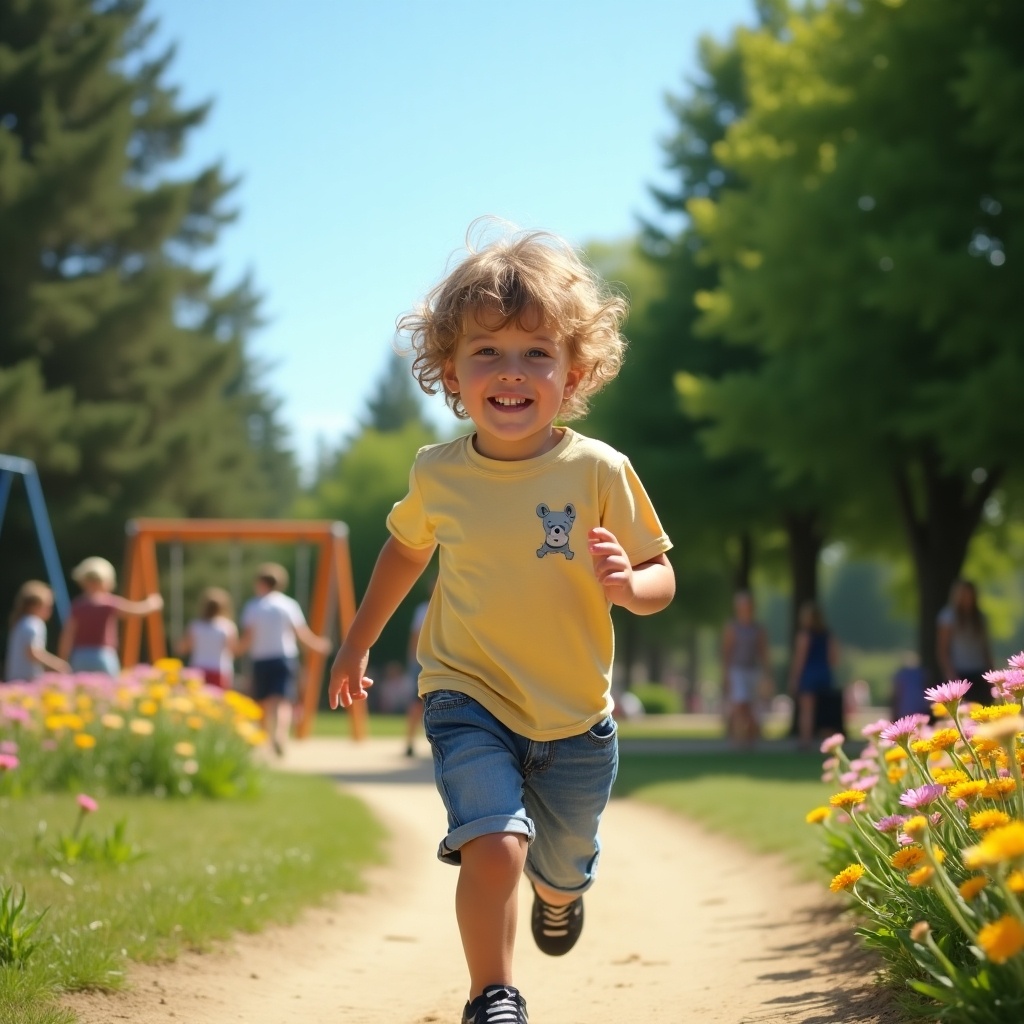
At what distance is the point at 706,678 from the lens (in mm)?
110688

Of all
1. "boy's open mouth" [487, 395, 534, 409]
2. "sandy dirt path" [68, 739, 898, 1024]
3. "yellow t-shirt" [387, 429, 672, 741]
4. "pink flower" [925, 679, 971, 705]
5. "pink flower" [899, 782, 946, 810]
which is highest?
"boy's open mouth" [487, 395, 534, 409]

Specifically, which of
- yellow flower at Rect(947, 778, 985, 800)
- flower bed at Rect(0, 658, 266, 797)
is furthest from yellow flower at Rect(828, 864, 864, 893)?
flower bed at Rect(0, 658, 266, 797)

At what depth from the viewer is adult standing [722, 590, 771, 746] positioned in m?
20.1

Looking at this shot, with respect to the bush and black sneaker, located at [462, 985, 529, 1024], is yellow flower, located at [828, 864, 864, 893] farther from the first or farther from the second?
the bush

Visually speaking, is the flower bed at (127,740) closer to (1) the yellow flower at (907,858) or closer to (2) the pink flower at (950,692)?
(2) the pink flower at (950,692)

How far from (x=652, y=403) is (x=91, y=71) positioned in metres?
17.4

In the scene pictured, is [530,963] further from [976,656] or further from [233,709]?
[976,656]

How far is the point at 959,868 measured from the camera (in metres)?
3.82

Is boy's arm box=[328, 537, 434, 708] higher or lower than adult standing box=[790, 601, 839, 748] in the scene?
higher

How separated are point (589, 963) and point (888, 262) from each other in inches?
515

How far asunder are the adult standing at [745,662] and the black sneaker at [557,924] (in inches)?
598

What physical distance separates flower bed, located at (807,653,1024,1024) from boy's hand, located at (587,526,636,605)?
2.72 feet

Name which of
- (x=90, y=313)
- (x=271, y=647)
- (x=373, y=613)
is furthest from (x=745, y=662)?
(x=90, y=313)

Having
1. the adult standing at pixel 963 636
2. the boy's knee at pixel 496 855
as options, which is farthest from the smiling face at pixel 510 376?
the adult standing at pixel 963 636
